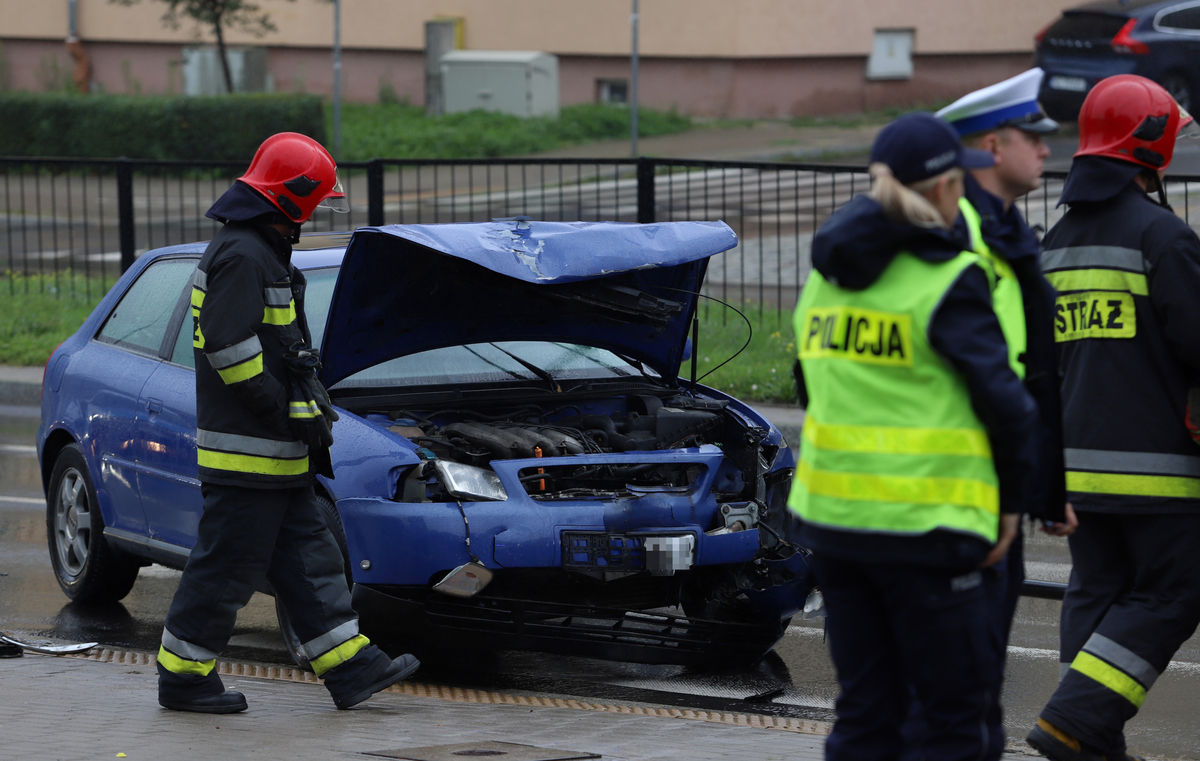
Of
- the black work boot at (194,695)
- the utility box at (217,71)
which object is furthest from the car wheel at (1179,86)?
the utility box at (217,71)

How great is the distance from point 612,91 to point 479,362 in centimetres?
2427

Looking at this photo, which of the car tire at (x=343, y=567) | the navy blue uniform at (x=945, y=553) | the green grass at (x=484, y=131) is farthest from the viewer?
the green grass at (x=484, y=131)

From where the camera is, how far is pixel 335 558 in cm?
556

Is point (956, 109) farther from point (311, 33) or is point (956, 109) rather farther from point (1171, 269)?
point (311, 33)

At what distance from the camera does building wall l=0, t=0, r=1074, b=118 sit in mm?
28719

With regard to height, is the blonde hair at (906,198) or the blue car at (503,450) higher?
the blonde hair at (906,198)

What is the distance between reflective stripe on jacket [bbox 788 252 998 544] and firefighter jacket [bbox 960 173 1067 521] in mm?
220

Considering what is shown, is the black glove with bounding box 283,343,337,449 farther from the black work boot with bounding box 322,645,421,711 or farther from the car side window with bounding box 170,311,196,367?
the car side window with bounding box 170,311,196,367

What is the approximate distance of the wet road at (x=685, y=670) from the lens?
5664 mm

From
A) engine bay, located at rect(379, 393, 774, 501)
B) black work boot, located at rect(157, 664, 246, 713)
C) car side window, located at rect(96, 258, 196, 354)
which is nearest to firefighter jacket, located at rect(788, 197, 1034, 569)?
engine bay, located at rect(379, 393, 774, 501)

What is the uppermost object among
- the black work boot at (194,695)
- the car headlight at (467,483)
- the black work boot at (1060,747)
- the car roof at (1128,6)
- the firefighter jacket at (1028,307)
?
the car roof at (1128,6)

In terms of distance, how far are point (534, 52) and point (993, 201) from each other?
26612mm

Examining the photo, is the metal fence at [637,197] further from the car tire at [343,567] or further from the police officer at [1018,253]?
the police officer at [1018,253]

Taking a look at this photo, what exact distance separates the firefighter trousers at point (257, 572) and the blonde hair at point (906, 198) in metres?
2.62
